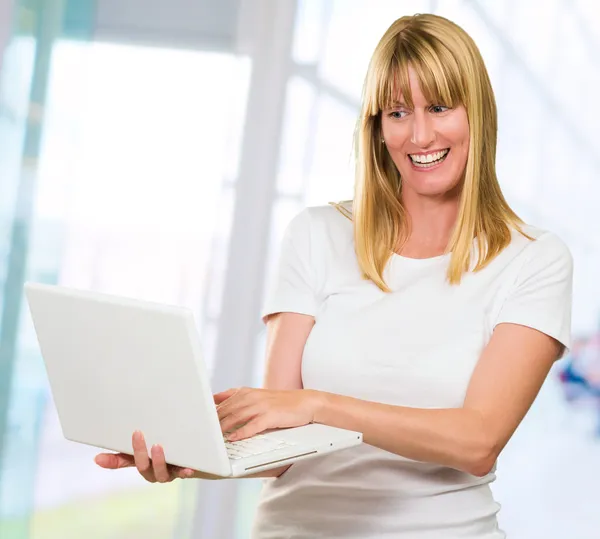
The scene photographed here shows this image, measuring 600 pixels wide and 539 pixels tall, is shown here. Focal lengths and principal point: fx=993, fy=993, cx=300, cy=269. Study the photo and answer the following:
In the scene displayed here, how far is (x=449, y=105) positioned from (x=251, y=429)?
2.36ft

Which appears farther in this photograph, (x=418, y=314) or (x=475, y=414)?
(x=418, y=314)

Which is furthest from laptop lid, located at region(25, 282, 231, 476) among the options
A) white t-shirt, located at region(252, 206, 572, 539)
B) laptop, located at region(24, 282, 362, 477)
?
white t-shirt, located at region(252, 206, 572, 539)

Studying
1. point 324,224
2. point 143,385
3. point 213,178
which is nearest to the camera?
point 143,385

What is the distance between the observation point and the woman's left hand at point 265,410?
1431 millimetres

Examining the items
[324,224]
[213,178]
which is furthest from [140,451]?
[213,178]

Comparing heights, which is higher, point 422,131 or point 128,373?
point 422,131

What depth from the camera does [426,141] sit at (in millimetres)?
1781

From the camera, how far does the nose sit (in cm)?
178

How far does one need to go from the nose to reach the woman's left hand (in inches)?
21.4

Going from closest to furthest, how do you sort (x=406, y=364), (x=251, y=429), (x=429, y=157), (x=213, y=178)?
(x=251, y=429), (x=406, y=364), (x=429, y=157), (x=213, y=178)

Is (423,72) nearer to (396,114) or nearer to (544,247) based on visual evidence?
(396,114)

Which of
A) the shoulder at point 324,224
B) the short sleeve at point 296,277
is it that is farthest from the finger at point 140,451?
the shoulder at point 324,224

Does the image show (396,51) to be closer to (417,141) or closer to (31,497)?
(417,141)

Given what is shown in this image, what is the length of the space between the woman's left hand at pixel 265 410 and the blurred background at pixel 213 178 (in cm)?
200
